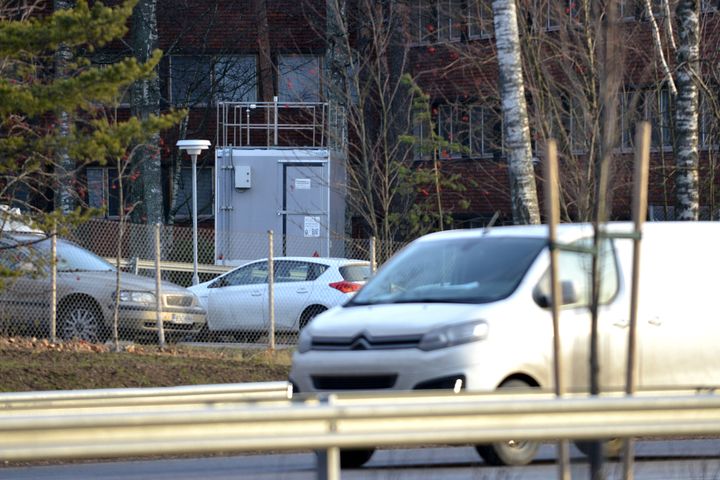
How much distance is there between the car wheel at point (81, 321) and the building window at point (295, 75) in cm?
1786

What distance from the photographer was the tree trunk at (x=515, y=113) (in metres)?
17.6

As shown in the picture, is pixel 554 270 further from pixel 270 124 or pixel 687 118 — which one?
pixel 270 124

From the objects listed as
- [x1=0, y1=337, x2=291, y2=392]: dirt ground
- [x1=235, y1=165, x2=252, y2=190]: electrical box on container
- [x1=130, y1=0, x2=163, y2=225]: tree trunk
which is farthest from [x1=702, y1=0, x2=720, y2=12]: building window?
[x1=130, y1=0, x2=163, y2=225]: tree trunk

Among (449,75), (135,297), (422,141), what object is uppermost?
(449,75)

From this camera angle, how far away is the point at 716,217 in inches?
873

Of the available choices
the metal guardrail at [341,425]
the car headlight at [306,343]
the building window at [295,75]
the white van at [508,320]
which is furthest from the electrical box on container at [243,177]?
the metal guardrail at [341,425]

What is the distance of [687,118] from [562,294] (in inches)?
461

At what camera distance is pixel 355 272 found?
21.1 m

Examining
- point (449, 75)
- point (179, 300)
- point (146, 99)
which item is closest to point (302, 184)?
point (146, 99)

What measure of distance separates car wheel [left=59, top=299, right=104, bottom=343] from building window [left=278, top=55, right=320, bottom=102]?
17.9 meters

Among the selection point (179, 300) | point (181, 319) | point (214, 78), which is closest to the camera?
point (181, 319)

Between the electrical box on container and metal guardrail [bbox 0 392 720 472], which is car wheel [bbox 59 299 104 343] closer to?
the electrical box on container

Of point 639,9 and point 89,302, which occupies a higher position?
point 639,9

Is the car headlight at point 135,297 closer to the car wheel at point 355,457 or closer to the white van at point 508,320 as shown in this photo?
the white van at point 508,320
